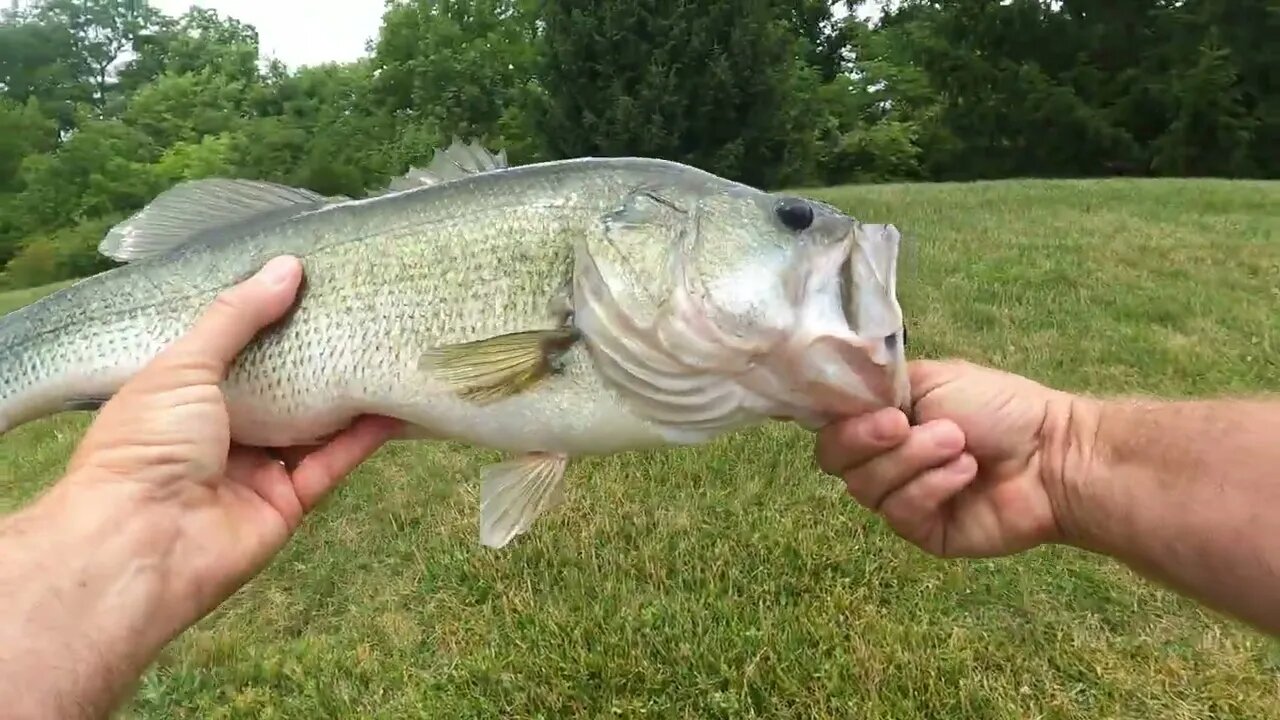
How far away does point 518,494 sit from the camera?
7.13 ft

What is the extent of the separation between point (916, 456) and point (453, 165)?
132 cm

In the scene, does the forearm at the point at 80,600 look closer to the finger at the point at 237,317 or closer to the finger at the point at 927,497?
the finger at the point at 237,317

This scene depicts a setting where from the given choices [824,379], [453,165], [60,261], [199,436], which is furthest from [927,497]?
[60,261]

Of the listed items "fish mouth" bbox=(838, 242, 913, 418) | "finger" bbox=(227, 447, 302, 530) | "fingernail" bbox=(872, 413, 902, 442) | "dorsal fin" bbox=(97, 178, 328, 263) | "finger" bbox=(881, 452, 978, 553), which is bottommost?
"finger" bbox=(881, 452, 978, 553)

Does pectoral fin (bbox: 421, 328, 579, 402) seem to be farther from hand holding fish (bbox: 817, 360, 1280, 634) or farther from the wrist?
the wrist

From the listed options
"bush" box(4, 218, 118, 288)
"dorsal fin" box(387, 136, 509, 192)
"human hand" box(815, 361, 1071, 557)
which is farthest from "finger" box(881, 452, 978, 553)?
"bush" box(4, 218, 118, 288)

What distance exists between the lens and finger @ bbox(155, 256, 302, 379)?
2174 mm

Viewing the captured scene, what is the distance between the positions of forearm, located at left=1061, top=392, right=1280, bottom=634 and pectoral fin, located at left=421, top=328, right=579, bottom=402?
124 centimetres

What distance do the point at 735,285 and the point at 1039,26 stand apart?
25190 millimetres

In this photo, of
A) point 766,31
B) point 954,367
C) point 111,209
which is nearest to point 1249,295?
point 954,367

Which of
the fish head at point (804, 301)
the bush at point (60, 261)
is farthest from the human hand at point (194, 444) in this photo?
the bush at point (60, 261)

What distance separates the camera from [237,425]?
2.35 metres

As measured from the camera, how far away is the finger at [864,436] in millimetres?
2012

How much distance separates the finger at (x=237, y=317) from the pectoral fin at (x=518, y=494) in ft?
2.09
